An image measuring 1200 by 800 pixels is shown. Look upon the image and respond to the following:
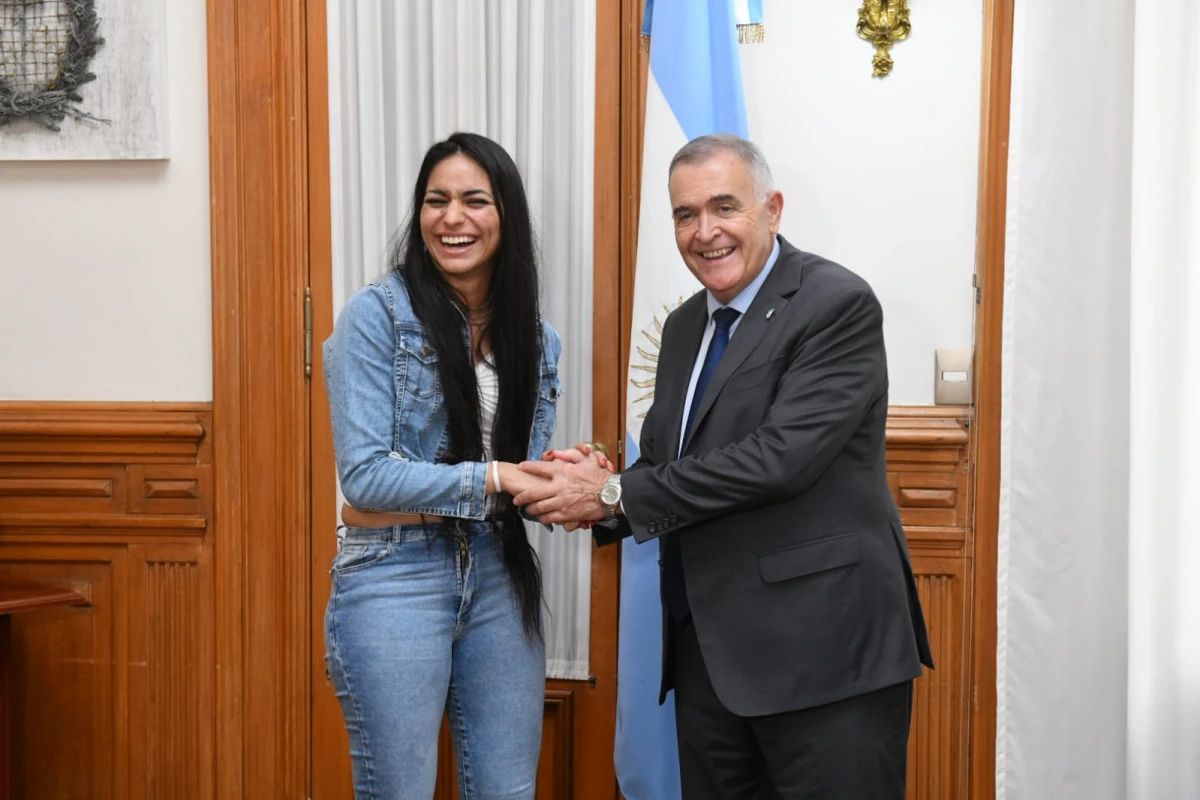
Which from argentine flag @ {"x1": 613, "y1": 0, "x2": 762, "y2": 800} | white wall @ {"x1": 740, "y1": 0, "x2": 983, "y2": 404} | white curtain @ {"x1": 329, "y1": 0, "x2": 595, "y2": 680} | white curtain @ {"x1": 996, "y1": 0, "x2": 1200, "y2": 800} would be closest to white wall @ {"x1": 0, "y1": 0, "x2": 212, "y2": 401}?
white curtain @ {"x1": 329, "y1": 0, "x2": 595, "y2": 680}

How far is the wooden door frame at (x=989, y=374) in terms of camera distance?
2.66 m

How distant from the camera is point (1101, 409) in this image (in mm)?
2527

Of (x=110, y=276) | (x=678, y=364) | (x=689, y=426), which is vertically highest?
(x=110, y=276)

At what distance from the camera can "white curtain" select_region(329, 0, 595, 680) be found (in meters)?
2.83

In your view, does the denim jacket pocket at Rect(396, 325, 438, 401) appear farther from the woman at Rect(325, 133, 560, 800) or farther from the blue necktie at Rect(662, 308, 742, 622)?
the blue necktie at Rect(662, 308, 742, 622)

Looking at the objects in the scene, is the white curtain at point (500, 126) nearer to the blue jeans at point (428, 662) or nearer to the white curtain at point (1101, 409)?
the blue jeans at point (428, 662)

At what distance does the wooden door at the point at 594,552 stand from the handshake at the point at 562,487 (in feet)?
1.95

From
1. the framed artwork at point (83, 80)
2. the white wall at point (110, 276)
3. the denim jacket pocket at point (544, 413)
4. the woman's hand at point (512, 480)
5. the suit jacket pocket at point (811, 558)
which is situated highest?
the framed artwork at point (83, 80)

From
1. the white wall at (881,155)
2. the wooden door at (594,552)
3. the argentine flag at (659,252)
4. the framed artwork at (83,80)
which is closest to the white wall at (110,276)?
the framed artwork at (83,80)

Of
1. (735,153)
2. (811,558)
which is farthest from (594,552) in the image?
(735,153)

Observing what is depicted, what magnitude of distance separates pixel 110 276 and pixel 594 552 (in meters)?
1.50

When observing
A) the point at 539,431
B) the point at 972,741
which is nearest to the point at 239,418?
the point at 539,431

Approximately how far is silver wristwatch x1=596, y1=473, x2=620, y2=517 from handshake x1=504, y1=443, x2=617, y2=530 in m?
0.02

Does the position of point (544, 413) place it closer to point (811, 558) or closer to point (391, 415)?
point (391, 415)
